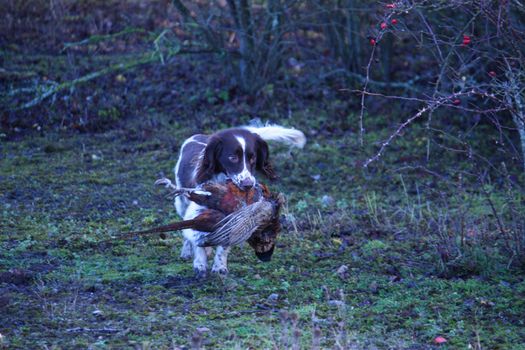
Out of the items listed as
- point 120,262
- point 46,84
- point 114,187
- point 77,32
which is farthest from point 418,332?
point 77,32

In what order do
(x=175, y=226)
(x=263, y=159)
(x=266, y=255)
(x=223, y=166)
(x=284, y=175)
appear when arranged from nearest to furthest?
(x=175, y=226), (x=266, y=255), (x=223, y=166), (x=263, y=159), (x=284, y=175)

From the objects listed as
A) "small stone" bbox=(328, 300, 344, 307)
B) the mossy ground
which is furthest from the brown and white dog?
"small stone" bbox=(328, 300, 344, 307)

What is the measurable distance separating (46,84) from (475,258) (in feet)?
20.9

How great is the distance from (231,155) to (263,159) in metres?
0.42

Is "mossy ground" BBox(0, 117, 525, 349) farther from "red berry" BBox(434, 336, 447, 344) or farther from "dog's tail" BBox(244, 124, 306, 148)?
"dog's tail" BBox(244, 124, 306, 148)

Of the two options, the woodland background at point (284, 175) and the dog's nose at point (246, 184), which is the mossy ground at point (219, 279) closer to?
the woodland background at point (284, 175)

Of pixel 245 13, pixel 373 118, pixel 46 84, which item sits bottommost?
pixel 373 118

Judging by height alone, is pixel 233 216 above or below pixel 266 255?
above

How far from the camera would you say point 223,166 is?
5910 millimetres

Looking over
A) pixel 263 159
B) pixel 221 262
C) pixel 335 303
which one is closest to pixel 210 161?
pixel 263 159

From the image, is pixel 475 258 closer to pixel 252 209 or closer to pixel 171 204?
pixel 252 209

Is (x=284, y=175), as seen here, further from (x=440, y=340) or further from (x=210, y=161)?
(x=440, y=340)

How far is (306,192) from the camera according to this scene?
845cm

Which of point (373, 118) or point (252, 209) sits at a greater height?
point (252, 209)
